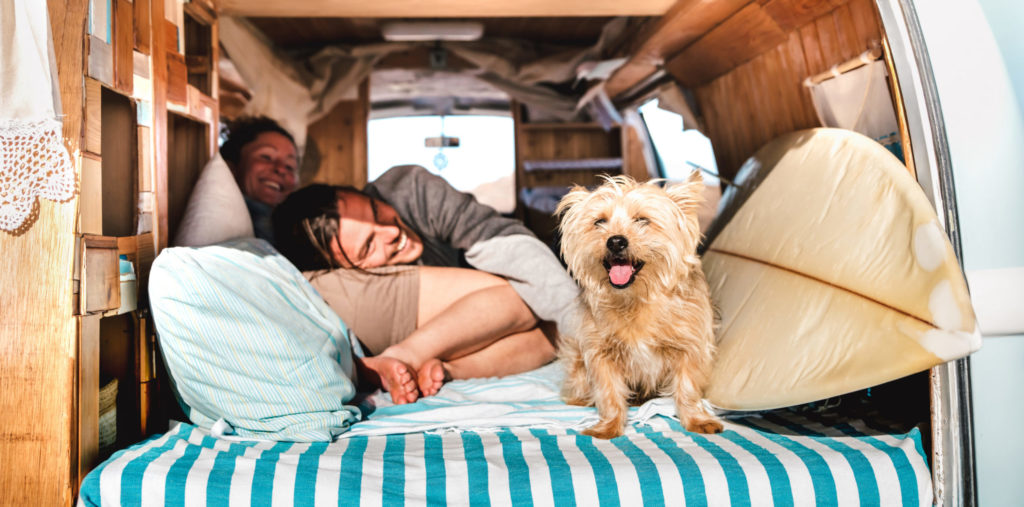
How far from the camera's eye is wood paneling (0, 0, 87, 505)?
1.43 metres

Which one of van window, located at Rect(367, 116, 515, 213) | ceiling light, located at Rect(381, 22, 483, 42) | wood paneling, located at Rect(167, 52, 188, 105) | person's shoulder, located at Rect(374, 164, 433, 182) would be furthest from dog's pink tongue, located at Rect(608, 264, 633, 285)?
van window, located at Rect(367, 116, 515, 213)

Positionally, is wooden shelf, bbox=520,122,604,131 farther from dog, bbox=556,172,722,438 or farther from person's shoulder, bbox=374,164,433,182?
dog, bbox=556,172,722,438

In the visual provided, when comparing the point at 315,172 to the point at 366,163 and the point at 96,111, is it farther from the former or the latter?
the point at 96,111

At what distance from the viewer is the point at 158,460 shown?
1473mm

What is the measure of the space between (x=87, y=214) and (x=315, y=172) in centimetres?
413

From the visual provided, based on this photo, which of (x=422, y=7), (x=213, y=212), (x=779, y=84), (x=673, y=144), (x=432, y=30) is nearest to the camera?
(x=213, y=212)

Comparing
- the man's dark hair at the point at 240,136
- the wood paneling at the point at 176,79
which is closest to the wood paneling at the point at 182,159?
the wood paneling at the point at 176,79

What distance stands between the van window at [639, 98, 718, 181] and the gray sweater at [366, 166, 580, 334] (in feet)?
5.05

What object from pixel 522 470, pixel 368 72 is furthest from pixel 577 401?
pixel 368 72

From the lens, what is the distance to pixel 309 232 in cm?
270

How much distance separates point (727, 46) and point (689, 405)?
1.72 m

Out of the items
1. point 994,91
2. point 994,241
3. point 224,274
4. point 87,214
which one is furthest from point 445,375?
point 994,91

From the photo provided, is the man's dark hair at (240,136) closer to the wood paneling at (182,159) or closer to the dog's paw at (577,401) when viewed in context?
the wood paneling at (182,159)

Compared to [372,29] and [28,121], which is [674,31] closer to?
[28,121]
